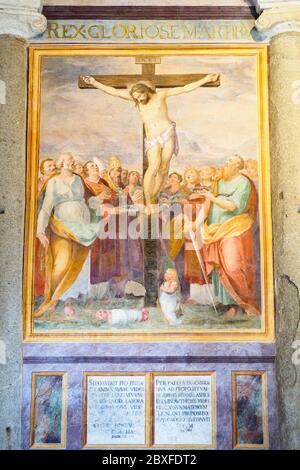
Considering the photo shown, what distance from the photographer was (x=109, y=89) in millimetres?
9148

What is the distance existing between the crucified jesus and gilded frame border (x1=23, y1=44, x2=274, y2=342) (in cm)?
39

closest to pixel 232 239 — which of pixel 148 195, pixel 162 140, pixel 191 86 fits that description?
pixel 148 195

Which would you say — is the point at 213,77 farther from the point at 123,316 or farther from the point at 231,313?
the point at 123,316

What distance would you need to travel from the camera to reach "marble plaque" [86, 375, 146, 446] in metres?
8.29

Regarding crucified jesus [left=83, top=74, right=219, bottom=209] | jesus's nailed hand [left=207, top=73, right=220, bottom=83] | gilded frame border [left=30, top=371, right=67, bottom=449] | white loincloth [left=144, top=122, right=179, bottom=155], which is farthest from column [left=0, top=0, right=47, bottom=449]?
jesus's nailed hand [left=207, top=73, right=220, bottom=83]

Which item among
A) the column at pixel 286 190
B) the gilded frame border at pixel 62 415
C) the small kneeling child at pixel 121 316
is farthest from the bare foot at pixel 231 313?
the gilded frame border at pixel 62 415

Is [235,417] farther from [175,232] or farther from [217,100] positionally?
[217,100]

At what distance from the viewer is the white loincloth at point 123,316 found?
8578 mm

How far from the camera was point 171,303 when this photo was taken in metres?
8.62

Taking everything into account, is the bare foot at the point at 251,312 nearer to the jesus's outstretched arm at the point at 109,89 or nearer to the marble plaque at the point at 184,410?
the marble plaque at the point at 184,410

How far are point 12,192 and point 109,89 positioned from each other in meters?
1.65

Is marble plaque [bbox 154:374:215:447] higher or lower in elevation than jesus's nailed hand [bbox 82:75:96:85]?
lower

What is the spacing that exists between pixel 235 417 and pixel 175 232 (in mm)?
2092

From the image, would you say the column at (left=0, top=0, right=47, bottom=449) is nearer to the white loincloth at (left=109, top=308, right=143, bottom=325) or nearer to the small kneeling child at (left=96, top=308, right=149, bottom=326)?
the small kneeling child at (left=96, top=308, right=149, bottom=326)
